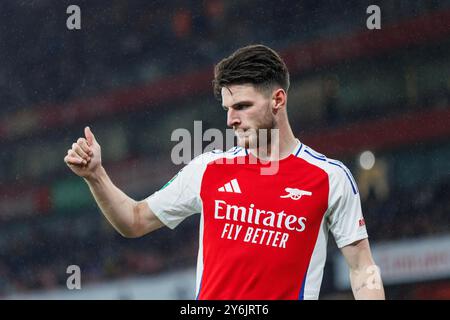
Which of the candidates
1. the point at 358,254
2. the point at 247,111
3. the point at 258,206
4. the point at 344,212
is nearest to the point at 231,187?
the point at 258,206

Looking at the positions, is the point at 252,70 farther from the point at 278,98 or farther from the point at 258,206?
the point at 258,206

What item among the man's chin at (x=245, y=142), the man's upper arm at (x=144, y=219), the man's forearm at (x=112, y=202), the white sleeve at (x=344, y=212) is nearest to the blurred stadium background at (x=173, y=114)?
the man's upper arm at (x=144, y=219)

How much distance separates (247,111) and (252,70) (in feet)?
0.60

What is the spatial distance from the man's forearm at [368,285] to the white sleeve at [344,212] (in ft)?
0.50

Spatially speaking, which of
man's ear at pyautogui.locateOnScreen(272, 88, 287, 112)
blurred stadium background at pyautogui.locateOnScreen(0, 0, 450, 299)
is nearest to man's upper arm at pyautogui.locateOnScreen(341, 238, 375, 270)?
man's ear at pyautogui.locateOnScreen(272, 88, 287, 112)

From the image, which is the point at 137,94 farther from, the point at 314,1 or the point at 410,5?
the point at 410,5

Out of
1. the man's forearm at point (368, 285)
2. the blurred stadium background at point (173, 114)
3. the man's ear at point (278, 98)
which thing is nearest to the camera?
the man's forearm at point (368, 285)

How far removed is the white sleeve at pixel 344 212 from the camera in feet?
12.2

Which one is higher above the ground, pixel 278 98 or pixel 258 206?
pixel 278 98

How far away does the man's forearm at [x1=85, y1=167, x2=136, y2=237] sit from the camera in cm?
364

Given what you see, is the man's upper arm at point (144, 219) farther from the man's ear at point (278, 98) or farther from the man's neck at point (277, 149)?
the man's ear at point (278, 98)

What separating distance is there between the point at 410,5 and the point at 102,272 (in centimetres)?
473

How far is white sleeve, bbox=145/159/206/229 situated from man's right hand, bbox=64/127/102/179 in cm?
45

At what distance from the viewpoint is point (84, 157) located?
11.5 feet
